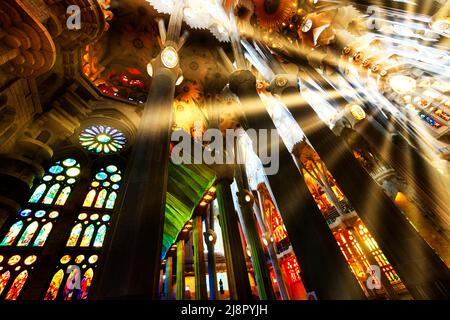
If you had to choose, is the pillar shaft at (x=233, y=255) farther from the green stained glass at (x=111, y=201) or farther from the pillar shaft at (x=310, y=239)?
the green stained glass at (x=111, y=201)

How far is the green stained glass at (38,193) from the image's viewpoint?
7.51m

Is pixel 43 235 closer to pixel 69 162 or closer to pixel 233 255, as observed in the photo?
pixel 69 162

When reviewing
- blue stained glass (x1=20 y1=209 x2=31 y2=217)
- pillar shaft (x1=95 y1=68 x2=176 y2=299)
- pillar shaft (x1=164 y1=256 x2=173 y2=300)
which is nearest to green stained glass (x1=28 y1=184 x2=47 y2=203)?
blue stained glass (x1=20 y1=209 x2=31 y2=217)

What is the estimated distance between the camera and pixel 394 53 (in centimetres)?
1055

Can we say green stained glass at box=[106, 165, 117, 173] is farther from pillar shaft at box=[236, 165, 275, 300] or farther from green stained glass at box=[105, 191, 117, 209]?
pillar shaft at box=[236, 165, 275, 300]

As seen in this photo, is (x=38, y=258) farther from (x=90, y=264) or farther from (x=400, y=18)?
(x=400, y=18)

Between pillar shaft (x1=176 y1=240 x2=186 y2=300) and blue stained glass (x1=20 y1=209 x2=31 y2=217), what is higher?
blue stained glass (x1=20 y1=209 x2=31 y2=217)

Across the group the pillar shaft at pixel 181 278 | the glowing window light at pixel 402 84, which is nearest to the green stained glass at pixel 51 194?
the pillar shaft at pixel 181 278

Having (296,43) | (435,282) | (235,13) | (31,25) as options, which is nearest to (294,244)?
(435,282)

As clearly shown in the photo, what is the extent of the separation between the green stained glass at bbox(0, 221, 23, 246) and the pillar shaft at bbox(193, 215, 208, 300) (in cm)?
596

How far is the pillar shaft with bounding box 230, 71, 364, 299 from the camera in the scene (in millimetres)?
2112

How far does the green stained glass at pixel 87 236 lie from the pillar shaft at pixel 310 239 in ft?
26.0

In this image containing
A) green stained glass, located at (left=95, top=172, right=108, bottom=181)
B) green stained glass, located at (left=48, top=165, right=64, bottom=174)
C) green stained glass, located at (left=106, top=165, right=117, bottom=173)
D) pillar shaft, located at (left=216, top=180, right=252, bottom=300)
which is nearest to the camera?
pillar shaft, located at (left=216, top=180, right=252, bottom=300)

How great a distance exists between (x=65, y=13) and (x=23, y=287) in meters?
7.54
